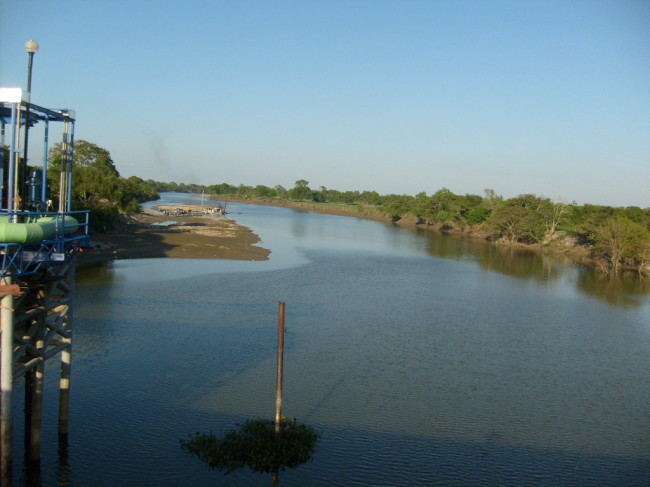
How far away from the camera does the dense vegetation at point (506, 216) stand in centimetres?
5284

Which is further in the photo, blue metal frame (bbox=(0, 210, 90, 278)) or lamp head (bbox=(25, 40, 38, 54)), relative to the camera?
lamp head (bbox=(25, 40, 38, 54))

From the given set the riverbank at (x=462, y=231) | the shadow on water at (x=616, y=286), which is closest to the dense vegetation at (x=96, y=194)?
the shadow on water at (x=616, y=286)

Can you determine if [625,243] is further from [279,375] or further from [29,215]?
[29,215]

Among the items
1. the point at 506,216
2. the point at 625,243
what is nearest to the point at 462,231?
the point at 506,216

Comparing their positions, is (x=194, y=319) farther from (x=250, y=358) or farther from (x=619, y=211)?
(x=619, y=211)

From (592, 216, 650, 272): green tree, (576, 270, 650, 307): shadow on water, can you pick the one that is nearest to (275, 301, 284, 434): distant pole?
(576, 270, 650, 307): shadow on water

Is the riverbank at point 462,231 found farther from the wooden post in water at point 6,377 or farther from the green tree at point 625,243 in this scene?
the wooden post in water at point 6,377

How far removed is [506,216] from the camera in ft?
243

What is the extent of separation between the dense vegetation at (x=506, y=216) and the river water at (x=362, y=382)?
2086cm

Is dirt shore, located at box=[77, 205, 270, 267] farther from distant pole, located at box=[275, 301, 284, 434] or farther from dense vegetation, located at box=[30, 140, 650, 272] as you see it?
distant pole, located at box=[275, 301, 284, 434]

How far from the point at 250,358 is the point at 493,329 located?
40.9 feet

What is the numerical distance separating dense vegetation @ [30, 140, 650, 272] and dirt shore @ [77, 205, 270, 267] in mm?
2446

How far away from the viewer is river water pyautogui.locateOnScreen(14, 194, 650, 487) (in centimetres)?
1233

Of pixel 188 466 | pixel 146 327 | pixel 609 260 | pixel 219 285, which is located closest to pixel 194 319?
pixel 146 327
